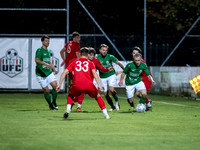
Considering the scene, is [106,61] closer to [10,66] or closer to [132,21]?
[10,66]

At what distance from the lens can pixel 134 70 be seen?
1764 centimetres

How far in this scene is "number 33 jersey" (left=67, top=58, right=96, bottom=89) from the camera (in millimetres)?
14414

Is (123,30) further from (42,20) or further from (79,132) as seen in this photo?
(79,132)

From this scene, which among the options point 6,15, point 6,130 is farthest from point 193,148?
point 6,15

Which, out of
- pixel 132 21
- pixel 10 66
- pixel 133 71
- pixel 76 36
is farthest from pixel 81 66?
pixel 132 21

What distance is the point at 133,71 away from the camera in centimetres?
1767

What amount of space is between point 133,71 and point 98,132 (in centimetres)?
627

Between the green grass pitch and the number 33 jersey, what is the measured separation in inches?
32.2

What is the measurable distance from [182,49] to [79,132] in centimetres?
3377

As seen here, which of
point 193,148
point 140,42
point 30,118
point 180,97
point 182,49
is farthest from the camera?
point 182,49

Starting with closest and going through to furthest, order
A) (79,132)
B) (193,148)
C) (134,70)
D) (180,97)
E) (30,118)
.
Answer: (193,148)
(79,132)
(30,118)
(134,70)
(180,97)

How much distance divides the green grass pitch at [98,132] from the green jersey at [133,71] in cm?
199

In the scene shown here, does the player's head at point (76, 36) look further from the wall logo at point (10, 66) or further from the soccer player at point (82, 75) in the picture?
the wall logo at point (10, 66)

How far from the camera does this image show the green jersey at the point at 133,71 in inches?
692
